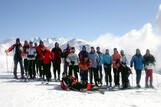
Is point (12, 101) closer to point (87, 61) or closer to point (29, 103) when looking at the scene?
point (29, 103)

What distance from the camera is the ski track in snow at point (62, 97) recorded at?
1805cm

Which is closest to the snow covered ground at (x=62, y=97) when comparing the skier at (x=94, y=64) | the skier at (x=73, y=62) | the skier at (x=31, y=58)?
the skier at (x=73, y=62)

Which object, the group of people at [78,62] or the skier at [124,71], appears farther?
the skier at [124,71]

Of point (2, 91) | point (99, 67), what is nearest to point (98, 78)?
point (99, 67)

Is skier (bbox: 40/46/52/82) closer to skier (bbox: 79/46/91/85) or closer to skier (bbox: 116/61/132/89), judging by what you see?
skier (bbox: 79/46/91/85)

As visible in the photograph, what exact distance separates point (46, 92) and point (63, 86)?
6.40 feet

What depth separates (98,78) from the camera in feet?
83.5

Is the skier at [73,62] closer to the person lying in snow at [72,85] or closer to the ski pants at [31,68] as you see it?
the person lying in snow at [72,85]

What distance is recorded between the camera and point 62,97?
19453 millimetres

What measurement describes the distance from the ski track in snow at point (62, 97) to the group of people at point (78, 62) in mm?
2255

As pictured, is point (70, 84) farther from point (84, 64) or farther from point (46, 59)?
point (46, 59)

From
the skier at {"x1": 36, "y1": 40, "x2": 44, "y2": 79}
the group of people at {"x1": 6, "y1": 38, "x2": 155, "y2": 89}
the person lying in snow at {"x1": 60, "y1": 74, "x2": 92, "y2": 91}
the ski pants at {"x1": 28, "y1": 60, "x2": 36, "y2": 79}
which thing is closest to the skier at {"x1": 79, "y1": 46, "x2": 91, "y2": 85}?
Result: the group of people at {"x1": 6, "y1": 38, "x2": 155, "y2": 89}

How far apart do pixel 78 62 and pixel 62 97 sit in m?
5.85

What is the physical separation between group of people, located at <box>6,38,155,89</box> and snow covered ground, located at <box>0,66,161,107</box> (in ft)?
7.35
